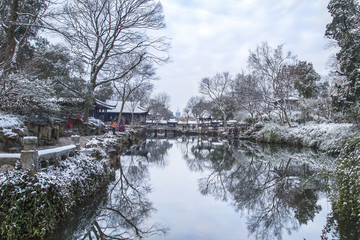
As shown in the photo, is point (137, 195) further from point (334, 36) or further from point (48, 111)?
point (334, 36)

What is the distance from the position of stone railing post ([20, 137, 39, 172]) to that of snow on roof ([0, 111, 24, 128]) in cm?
389

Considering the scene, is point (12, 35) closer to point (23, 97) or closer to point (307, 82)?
point (23, 97)

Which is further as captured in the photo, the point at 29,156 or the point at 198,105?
the point at 198,105

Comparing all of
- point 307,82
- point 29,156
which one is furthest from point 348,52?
point 307,82

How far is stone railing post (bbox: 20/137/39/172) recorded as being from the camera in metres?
3.77

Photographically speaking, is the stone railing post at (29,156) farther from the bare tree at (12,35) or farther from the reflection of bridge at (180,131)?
the reflection of bridge at (180,131)

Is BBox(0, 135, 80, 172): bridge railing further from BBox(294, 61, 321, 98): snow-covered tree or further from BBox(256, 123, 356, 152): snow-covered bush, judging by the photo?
BBox(294, 61, 321, 98): snow-covered tree

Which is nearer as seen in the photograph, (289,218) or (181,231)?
(181,231)

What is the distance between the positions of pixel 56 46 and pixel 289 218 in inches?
589

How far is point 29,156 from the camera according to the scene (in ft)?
12.5

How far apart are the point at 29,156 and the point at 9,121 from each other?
4310 millimetres

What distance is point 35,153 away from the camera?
3943 millimetres

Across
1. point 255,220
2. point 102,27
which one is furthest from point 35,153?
point 102,27

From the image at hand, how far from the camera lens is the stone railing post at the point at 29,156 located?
3.77 metres
